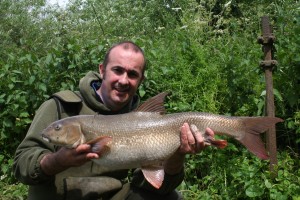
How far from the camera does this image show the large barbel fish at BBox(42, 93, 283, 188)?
2875 mm

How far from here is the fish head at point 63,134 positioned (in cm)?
276

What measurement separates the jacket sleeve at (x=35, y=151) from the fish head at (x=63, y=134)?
10.3 inches

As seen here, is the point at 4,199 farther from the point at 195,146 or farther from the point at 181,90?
the point at 195,146

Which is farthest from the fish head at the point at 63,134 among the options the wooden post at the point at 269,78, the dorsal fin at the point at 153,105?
the wooden post at the point at 269,78

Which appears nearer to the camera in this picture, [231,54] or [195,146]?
[195,146]

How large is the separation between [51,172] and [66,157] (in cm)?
24

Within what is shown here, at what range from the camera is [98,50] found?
222 inches

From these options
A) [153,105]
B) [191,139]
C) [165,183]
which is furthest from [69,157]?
[165,183]

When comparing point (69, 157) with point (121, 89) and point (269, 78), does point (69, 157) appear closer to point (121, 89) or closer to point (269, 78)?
point (121, 89)

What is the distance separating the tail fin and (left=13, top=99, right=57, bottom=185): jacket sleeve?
1302 millimetres

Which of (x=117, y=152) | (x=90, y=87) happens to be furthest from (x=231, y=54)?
(x=117, y=152)

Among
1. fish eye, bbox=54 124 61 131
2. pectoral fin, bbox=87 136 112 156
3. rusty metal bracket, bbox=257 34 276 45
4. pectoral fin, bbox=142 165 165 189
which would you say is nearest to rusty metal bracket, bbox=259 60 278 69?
rusty metal bracket, bbox=257 34 276 45

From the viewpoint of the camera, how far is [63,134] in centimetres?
275

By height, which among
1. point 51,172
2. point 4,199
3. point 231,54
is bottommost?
point 4,199
